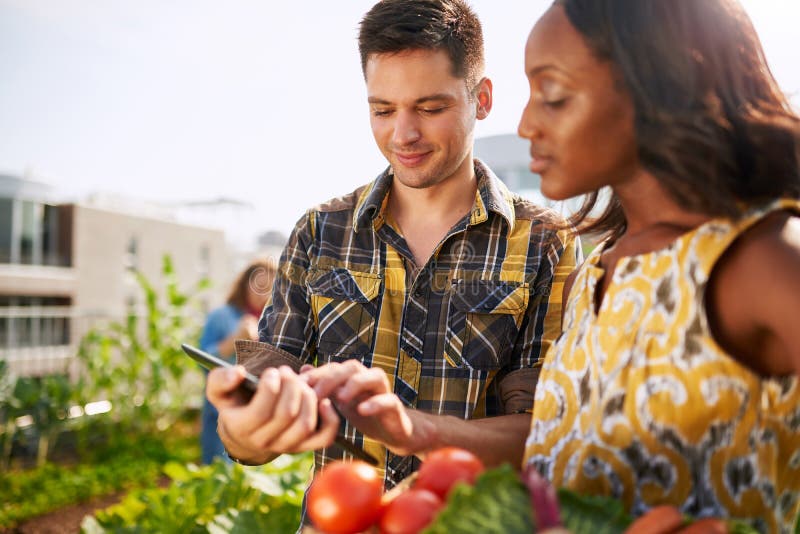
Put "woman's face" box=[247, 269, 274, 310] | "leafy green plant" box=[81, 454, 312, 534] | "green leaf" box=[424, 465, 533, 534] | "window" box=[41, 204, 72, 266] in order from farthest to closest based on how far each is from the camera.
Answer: "window" box=[41, 204, 72, 266], "woman's face" box=[247, 269, 274, 310], "leafy green plant" box=[81, 454, 312, 534], "green leaf" box=[424, 465, 533, 534]

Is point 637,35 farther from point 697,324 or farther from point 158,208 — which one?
point 158,208

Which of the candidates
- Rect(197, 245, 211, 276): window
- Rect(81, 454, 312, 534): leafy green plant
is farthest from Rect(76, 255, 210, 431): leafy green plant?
Rect(197, 245, 211, 276): window

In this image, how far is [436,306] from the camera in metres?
1.92

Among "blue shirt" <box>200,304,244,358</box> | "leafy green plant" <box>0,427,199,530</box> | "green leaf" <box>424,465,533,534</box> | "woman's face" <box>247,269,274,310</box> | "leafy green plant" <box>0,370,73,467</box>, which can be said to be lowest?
"leafy green plant" <box>0,427,199,530</box>

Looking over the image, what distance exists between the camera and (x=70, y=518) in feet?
19.5

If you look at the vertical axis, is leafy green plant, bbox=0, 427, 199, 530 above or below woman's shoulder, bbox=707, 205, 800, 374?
below

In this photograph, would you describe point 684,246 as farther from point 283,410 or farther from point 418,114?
point 418,114

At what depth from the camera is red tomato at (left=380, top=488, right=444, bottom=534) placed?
2.89 ft

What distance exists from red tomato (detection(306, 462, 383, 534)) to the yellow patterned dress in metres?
0.35

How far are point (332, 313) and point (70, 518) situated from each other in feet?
17.0

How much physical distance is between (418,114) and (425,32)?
23 cm

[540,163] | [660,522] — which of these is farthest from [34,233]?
[660,522]

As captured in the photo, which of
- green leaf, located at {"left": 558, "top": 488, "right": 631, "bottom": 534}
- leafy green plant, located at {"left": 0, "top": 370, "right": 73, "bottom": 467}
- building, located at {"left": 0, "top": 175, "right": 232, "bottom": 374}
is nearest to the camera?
green leaf, located at {"left": 558, "top": 488, "right": 631, "bottom": 534}

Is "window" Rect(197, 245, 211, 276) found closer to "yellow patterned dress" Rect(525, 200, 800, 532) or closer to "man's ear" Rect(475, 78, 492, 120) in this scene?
"man's ear" Rect(475, 78, 492, 120)
